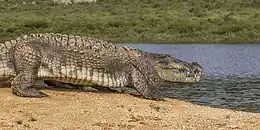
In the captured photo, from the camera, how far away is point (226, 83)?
1753cm

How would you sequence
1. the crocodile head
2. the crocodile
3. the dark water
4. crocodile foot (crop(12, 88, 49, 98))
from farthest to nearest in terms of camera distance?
the dark water, the crocodile head, the crocodile, crocodile foot (crop(12, 88, 49, 98))

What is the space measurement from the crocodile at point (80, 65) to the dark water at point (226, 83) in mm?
2084

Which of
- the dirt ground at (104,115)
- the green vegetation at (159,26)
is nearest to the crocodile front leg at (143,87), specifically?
the dirt ground at (104,115)

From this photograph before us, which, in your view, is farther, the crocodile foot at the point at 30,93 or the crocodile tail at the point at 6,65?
the crocodile tail at the point at 6,65

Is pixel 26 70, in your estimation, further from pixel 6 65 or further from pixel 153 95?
pixel 153 95

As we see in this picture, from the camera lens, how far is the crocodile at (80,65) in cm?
1029

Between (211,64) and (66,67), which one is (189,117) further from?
(211,64)

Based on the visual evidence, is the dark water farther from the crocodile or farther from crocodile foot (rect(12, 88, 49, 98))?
crocodile foot (rect(12, 88, 49, 98))

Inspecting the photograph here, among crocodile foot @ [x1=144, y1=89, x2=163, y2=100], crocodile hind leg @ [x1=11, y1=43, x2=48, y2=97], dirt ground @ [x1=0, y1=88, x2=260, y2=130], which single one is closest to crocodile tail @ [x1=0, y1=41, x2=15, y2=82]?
crocodile hind leg @ [x1=11, y1=43, x2=48, y2=97]

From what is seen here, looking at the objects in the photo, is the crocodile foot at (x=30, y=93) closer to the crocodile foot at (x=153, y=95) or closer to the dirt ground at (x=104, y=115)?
the dirt ground at (x=104, y=115)

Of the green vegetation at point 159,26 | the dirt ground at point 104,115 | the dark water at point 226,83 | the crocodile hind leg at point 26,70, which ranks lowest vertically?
the green vegetation at point 159,26

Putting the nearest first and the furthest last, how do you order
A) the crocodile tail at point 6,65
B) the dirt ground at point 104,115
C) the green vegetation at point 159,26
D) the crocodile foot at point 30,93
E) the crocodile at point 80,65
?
the dirt ground at point 104,115 < the crocodile foot at point 30,93 < the crocodile at point 80,65 < the crocodile tail at point 6,65 < the green vegetation at point 159,26

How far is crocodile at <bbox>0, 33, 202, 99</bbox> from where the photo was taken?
10.3 meters

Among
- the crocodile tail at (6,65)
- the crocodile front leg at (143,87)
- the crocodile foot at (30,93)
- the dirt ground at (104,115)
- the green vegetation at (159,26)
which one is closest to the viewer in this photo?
the dirt ground at (104,115)
